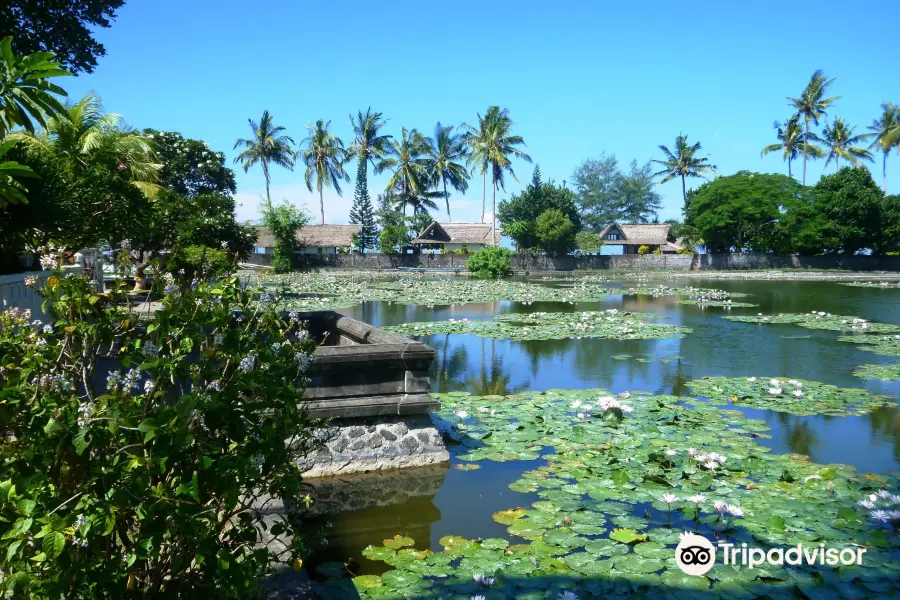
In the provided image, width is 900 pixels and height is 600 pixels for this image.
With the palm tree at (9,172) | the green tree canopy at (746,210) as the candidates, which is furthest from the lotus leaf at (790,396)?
the green tree canopy at (746,210)

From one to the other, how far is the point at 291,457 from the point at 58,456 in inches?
35.2

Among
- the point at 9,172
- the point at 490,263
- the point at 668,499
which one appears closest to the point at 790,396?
the point at 668,499

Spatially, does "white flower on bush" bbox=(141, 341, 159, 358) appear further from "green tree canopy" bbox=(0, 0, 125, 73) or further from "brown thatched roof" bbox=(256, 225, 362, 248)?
"brown thatched roof" bbox=(256, 225, 362, 248)

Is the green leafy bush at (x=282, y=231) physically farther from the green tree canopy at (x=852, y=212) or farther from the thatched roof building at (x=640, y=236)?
the green tree canopy at (x=852, y=212)

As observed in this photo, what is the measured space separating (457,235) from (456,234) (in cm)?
17

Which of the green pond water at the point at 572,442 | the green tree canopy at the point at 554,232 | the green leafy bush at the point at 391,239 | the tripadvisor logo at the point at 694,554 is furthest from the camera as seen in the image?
the green leafy bush at the point at 391,239

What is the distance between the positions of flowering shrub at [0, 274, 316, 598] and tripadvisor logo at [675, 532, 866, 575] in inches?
102

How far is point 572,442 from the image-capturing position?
670 centimetres

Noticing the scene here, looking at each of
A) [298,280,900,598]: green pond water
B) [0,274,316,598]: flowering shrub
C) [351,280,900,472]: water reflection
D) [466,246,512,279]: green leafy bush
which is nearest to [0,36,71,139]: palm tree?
[0,274,316,598]: flowering shrub

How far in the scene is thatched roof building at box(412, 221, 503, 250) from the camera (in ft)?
194

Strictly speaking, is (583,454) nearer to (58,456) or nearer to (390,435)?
(390,435)

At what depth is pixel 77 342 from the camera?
263 cm

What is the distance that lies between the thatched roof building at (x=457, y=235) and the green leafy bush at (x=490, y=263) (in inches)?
649

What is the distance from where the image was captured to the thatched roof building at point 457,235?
194 ft
